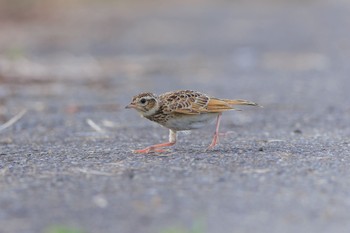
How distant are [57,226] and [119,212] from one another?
1.54 ft

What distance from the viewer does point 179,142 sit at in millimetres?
9195

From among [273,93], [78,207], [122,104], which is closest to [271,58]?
[273,93]

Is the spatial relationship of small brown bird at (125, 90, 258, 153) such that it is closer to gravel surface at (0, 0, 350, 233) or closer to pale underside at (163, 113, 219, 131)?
pale underside at (163, 113, 219, 131)

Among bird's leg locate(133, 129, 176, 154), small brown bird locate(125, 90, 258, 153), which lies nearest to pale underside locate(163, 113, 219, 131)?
small brown bird locate(125, 90, 258, 153)

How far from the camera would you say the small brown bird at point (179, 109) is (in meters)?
7.88

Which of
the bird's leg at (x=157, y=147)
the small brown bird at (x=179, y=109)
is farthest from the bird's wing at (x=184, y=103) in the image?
the bird's leg at (x=157, y=147)

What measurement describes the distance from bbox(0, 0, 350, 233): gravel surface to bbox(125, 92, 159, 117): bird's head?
1.45ft

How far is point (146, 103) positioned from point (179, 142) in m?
1.42

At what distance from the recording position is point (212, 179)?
21.0 ft

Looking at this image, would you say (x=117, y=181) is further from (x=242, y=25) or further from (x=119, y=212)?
(x=242, y=25)

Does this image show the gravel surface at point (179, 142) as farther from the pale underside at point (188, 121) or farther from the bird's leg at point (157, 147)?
the pale underside at point (188, 121)

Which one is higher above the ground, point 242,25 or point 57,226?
point 242,25

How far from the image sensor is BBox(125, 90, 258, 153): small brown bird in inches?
310

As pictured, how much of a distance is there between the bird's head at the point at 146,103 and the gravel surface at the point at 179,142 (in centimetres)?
44
